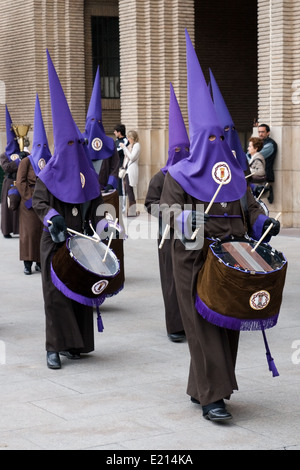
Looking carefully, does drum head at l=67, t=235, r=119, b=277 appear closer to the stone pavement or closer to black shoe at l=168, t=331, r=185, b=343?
the stone pavement

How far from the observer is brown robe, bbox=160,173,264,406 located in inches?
220

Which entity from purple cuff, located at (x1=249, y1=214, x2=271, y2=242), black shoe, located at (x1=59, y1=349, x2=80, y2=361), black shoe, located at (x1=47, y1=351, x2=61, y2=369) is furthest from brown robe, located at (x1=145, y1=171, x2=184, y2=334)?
purple cuff, located at (x1=249, y1=214, x2=271, y2=242)

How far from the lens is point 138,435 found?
17.4ft

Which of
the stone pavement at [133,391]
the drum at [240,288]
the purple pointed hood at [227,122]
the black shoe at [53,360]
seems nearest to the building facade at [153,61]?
the purple pointed hood at [227,122]

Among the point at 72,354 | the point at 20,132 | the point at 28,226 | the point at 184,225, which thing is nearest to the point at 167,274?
the point at 72,354

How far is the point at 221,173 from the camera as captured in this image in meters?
5.81

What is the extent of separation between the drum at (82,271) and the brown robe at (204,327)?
1018mm

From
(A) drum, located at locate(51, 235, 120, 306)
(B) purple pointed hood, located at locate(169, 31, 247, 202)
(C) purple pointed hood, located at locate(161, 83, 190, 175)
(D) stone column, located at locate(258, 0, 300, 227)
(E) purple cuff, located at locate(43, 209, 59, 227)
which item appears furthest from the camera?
(D) stone column, located at locate(258, 0, 300, 227)

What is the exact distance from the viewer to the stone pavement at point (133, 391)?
207 inches

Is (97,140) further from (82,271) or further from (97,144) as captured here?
(82,271)

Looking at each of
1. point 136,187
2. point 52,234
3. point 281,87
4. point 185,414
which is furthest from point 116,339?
point 136,187

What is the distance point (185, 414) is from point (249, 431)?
513 millimetres

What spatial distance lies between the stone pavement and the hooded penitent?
1289 mm

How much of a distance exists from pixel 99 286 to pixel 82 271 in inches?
7.1
